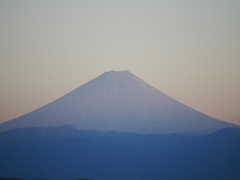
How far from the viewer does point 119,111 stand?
81500 millimetres

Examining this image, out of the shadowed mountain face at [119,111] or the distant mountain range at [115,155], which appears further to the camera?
the shadowed mountain face at [119,111]

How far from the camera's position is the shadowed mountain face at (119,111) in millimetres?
77500

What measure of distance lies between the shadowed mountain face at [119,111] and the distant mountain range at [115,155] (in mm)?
5350

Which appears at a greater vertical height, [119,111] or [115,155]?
[119,111]

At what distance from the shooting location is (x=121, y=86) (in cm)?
8762

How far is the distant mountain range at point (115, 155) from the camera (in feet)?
194

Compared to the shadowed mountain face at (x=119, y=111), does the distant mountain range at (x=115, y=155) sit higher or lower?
lower

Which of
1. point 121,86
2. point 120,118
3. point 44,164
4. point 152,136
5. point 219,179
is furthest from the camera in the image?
point 121,86

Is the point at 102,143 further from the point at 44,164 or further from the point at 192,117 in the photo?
the point at 192,117

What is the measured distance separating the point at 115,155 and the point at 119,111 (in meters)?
17.5

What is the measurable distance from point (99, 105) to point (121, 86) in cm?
749

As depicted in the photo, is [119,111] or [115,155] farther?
[119,111]

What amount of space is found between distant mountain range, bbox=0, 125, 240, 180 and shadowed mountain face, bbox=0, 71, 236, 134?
17.6 feet

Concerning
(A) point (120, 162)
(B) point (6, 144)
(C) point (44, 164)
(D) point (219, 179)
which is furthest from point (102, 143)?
(D) point (219, 179)
